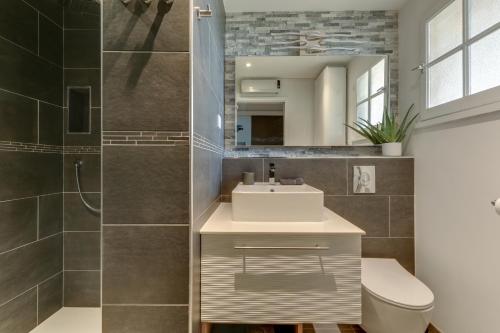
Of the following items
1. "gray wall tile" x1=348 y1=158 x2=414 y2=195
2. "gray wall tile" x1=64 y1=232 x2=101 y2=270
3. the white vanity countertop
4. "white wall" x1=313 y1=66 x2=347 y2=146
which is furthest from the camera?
"white wall" x1=313 y1=66 x2=347 y2=146

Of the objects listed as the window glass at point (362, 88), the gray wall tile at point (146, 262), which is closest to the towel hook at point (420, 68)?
the window glass at point (362, 88)

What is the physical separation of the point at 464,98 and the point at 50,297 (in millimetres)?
2787

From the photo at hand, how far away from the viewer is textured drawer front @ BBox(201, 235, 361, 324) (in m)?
1.29

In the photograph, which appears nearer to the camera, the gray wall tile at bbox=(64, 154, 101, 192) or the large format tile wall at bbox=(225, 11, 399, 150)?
the gray wall tile at bbox=(64, 154, 101, 192)

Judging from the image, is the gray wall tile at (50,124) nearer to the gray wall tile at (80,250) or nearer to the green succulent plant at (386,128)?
the gray wall tile at (80,250)

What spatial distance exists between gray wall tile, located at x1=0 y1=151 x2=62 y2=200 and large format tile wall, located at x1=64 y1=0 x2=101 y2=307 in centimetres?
7

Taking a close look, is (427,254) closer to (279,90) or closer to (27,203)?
(279,90)

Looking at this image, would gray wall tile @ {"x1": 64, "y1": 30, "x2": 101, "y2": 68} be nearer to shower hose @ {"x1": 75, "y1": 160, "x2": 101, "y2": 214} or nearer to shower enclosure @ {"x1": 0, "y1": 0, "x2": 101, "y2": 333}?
shower enclosure @ {"x1": 0, "y1": 0, "x2": 101, "y2": 333}

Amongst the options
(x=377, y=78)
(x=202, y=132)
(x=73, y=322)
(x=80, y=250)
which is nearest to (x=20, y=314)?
(x=73, y=322)

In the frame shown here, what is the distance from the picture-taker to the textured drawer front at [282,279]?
1.29m

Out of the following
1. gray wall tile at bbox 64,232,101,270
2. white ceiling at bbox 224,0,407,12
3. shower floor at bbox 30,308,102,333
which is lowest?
shower floor at bbox 30,308,102,333

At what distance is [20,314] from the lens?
1.60 metres

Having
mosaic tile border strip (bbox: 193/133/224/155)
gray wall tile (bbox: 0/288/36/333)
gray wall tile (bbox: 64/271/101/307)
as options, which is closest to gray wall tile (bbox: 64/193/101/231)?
gray wall tile (bbox: 64/271/101/307)

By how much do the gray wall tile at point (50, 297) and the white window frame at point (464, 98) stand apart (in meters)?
2.67
